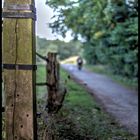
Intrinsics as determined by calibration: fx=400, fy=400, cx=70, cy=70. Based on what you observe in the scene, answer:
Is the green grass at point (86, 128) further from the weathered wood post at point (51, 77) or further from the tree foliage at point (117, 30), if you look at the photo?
the tree foliage at point (117, 30)

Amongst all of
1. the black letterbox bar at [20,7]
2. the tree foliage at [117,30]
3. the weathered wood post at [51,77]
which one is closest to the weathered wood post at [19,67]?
the black letterbox bar at [20,7]

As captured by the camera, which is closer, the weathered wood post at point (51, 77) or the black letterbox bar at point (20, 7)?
the black letterbox bar at point (20, 7)

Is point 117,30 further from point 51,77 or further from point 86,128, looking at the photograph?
point 86,128

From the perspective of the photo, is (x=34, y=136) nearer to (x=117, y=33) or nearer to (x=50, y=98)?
(x=50, y=98)

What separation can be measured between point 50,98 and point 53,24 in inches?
63.6

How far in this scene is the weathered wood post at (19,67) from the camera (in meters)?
4.27

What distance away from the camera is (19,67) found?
14.1 ft

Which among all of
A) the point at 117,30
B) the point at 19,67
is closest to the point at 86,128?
the point at 19,67

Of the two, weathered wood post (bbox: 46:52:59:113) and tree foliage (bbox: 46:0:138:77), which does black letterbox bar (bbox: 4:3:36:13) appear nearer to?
weathered wood post (bbox: 46:52:59:113)

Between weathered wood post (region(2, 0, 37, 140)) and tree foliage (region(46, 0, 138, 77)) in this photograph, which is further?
tree foliage (region(46, 0, 138, 77))

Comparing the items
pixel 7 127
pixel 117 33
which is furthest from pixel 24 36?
pixel 117 33

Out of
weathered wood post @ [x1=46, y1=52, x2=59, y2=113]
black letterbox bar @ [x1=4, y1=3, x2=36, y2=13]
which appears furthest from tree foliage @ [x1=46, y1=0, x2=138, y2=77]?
black letterbox bar @ [x1=4, y1=3, x2=36, y2=13]

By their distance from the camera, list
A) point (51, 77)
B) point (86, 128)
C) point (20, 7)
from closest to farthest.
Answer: point (20, 7)
point (86, 128)
point (51, 77)

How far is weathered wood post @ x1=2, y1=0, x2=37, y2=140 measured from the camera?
4.27m
